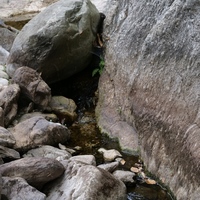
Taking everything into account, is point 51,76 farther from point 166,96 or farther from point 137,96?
point 166,96

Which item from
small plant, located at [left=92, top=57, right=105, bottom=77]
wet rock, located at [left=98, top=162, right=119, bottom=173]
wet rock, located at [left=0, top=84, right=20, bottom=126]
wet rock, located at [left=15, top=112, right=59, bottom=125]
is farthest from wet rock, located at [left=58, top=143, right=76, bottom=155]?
small plant, located at [left=92, top=57, right=105, bottom=77]

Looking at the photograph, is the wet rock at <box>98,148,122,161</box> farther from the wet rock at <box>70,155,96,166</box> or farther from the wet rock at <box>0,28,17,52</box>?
the wet rock at <box>0,28,17,52</box>

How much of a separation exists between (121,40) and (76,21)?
4.03ft

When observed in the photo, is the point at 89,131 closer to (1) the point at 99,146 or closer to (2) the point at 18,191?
(1) the point at 99,146

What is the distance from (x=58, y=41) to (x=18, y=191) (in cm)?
384

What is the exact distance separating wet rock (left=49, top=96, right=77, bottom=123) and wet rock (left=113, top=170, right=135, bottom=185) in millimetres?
1994

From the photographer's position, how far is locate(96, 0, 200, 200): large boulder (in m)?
5.55

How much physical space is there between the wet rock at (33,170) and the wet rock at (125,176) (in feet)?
3.45

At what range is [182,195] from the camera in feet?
17.5

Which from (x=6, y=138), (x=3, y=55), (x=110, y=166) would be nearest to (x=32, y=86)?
A: (x=6, y=138)

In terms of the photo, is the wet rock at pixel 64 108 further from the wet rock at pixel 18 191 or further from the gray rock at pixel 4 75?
the wet rock at pixel 18 191

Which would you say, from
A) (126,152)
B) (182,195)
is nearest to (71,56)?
(126,152)

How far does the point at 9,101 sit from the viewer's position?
7.39 meters

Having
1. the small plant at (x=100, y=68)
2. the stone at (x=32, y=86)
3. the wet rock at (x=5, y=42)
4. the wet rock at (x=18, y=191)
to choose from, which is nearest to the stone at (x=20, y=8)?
the wet rock at (x=5, y=42)
